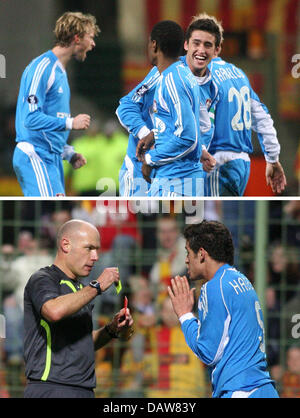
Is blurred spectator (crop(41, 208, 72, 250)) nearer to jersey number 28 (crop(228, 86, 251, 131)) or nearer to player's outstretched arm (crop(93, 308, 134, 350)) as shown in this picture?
jersey number 28 (crop(228, 86, 251, 131))

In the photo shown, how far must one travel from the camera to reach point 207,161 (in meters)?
5.50

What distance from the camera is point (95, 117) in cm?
698

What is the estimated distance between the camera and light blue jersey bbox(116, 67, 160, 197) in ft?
17.7

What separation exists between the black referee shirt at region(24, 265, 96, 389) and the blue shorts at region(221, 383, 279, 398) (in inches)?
29.1

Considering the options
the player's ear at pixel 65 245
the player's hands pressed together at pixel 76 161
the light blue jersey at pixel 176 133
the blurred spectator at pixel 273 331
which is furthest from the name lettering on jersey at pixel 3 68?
the blurred spectator at pixel 273 331

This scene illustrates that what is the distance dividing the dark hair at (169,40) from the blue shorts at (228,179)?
0.81m

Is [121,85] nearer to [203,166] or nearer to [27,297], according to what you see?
[203,166]

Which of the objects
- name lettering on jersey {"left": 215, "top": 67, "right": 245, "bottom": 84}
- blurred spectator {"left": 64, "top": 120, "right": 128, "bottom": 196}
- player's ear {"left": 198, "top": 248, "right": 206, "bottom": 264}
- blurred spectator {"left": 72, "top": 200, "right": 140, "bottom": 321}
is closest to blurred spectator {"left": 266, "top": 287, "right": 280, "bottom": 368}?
blurred spectator {"left": 72, "top": 200, "right": 140, "bottom": 321}

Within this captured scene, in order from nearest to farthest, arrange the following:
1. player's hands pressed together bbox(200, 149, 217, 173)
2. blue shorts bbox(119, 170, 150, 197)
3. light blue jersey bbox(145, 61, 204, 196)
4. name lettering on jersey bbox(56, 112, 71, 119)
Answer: light blue jersey bbox(145, 61, 204, 196) → player's hands pressed together bbox(200, 149, 217, 173) → blue shorts bbox(119, 170, 150, 197) → name lettering on jersey bbox(56, 112, 71, 119)

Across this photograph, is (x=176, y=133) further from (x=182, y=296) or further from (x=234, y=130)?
(x=182, y=296)

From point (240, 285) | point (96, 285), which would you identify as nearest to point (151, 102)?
point (240, 285)

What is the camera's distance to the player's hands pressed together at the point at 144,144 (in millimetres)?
5340

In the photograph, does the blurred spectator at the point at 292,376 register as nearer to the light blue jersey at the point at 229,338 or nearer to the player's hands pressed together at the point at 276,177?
the player's hands pressed together at the point at 276,177
